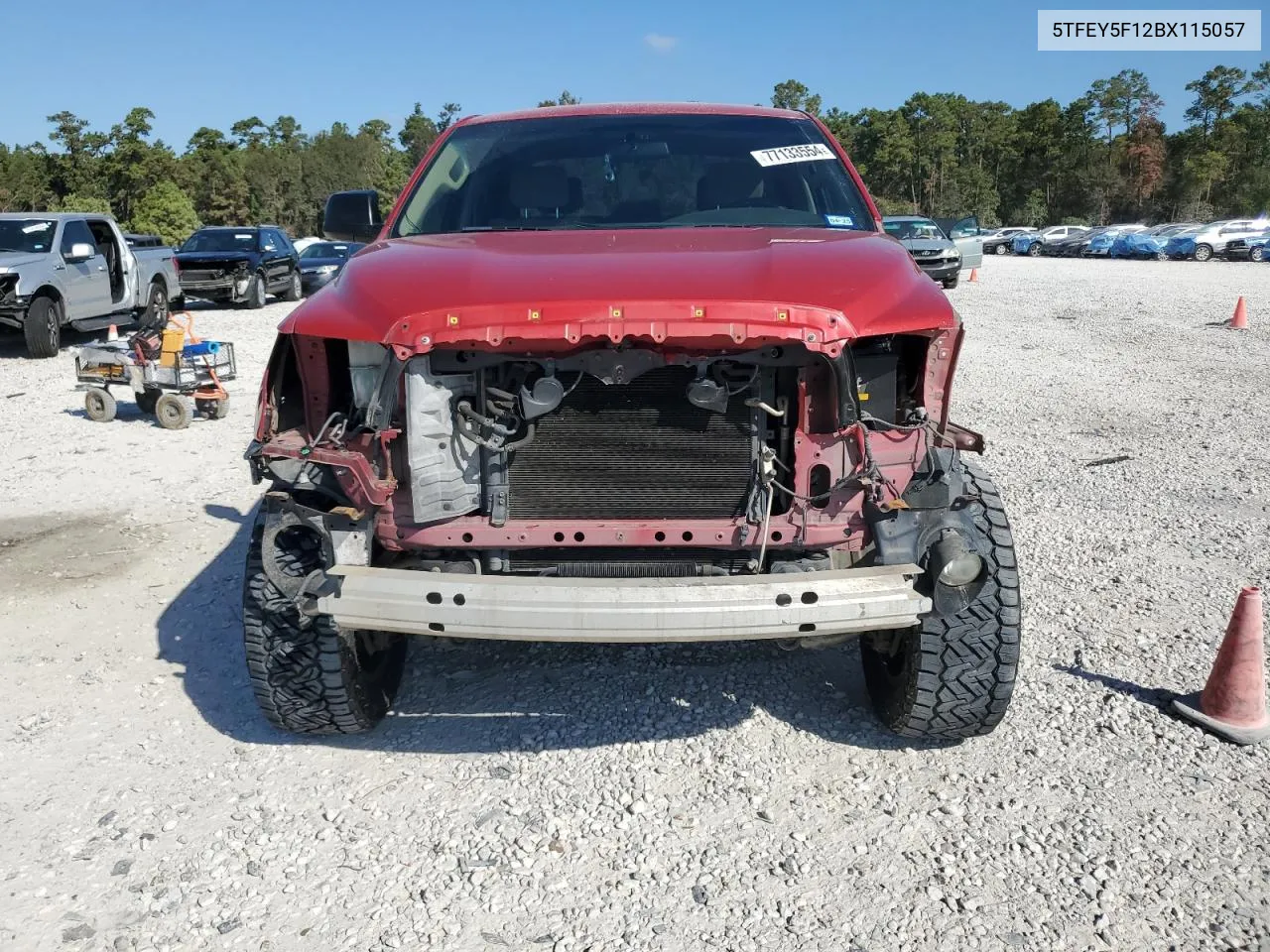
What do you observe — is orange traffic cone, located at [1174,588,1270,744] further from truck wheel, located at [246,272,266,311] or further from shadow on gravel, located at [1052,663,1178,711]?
truck wheel, located at [246,272,266,311]

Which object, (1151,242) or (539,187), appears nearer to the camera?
(539,187)

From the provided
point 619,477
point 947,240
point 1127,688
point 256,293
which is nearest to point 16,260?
point 256,293

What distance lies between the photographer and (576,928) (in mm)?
2498

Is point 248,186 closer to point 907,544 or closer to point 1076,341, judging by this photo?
point 1076,341

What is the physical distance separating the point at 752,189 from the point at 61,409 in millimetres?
7792

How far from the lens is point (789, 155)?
13.6ft

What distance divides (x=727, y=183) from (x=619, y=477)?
1.74 metres

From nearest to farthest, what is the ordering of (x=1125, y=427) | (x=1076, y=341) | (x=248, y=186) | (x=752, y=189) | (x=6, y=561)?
(x=752, y=189) < (x=6, y=561) < (x=1125, y=427) < (x=1076, y=341) < (x=248, y=186)

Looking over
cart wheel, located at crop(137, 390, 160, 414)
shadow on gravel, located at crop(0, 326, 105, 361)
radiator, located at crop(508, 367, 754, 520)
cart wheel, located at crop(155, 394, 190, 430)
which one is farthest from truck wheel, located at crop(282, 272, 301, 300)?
radiator, located at crop(508, 367, 754, 520)

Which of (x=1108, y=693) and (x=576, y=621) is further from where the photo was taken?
(x=1108, y=693)

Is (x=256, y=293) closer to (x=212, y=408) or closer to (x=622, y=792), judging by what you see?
(x=212, y=408)

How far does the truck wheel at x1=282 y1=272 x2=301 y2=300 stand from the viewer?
786 inches

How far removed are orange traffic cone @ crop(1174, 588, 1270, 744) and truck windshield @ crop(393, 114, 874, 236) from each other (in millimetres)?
1899

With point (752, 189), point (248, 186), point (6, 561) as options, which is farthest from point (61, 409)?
point (248, 186)
